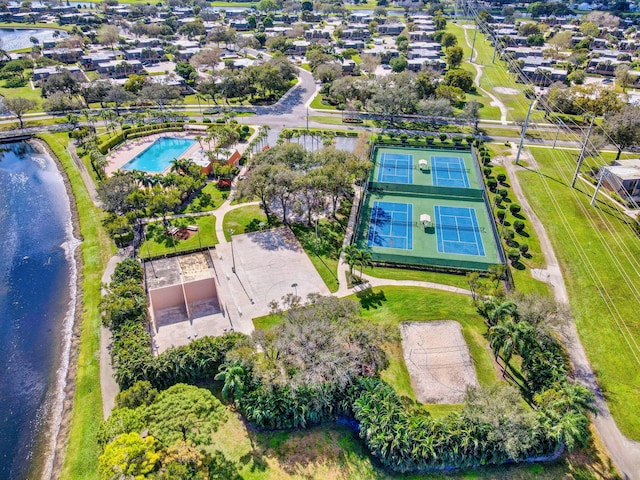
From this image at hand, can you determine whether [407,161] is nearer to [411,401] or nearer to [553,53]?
[411,401]

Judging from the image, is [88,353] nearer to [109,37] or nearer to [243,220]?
[243,220]

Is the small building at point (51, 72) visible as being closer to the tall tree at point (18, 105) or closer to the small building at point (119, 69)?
the small building at point (119, 69)

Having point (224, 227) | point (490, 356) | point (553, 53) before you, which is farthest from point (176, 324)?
point (553, 53)

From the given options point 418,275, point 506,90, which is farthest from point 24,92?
point 506,90

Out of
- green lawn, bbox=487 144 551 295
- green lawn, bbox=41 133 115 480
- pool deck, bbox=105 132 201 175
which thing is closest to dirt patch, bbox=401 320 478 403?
green lawn, bbox=487 144 551 295

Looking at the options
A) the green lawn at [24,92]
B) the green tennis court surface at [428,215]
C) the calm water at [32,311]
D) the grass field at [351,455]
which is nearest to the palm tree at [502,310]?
the grass field at [351,455]

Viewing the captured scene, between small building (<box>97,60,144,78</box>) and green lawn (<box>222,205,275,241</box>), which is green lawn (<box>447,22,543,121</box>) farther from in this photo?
small building (<box>97,60,144,78</box>)
